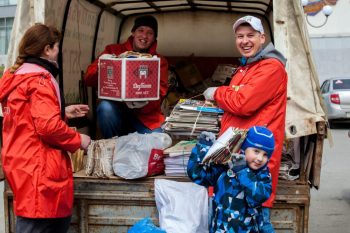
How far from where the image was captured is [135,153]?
14.2ft

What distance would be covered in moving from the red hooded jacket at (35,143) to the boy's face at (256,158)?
3.77 ft

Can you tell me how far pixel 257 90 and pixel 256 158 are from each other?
19.7 inches

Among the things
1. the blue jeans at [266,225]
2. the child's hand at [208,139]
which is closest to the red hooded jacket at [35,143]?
the child's hand at [208,139]

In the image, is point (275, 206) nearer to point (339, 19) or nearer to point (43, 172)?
point (43, 172)

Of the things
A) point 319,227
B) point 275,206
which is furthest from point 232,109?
point 319,227

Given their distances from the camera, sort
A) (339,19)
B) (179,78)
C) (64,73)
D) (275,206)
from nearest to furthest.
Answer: (275,206) → (64,73) → (179,78) → (339,19)

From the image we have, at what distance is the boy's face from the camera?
337 centimetres

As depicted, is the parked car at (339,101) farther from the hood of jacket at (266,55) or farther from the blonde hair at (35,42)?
the blonde hair at (35,42)

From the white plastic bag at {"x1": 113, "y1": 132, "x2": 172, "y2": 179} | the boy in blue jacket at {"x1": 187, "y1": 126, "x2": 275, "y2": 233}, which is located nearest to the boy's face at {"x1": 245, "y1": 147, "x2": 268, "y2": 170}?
the boy in blue jacket at {"x1": 187, "y1": 126, "x2": 275, "y2": 233}

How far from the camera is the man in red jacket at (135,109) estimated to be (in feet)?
17.1

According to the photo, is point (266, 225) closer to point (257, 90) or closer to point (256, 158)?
point (256, 158)

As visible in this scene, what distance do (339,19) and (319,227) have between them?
75.4ft

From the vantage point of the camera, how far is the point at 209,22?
7.98m

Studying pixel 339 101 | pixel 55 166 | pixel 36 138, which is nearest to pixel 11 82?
pixel 36 138
